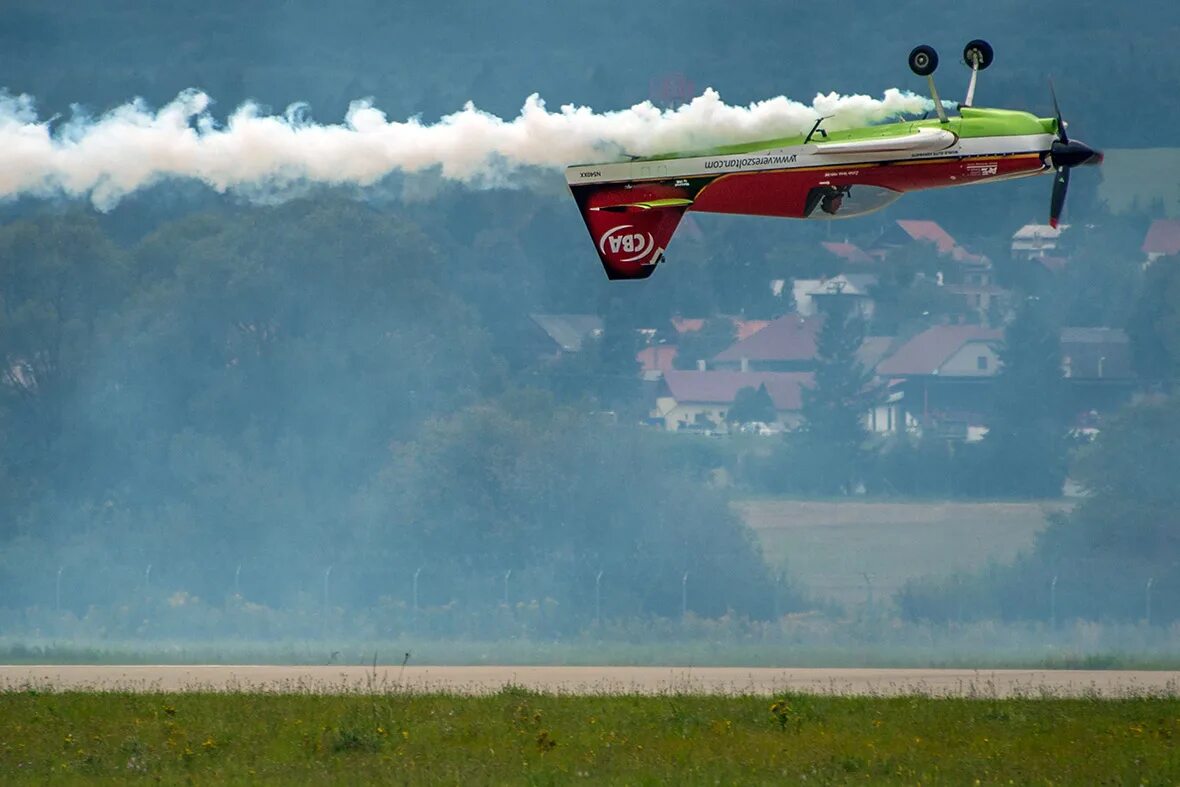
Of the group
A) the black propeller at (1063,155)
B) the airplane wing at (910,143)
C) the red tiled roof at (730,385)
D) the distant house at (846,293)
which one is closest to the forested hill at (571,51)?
the distant house at (846,293)

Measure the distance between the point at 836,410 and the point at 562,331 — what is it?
12058mm

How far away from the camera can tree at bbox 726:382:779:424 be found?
70.2m

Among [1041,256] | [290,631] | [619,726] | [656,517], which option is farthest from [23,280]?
[619,726]

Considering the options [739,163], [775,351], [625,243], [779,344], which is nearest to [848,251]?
[779,344]

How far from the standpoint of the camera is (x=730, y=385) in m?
70.8

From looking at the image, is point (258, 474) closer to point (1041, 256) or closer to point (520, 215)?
point (520, 215)

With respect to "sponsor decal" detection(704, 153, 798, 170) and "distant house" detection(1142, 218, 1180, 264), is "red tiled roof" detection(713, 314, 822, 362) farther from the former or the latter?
"sponsor decal" detection(704, 153, 798, 170)

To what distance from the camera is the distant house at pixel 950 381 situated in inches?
2721

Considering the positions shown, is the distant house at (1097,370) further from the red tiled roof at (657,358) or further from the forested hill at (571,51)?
the red tiled roof at (657,358)

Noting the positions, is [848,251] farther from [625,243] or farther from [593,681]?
[625,243]

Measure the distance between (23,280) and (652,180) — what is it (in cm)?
4449

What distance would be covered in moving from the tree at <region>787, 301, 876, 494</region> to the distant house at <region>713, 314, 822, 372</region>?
1.83ft

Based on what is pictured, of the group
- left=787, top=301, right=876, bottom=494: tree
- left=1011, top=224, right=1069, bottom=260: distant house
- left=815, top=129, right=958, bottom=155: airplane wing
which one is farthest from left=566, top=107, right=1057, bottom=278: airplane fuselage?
left=1011, top=224, right=1069, bottom=260: distant house

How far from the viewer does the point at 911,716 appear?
2472cm
